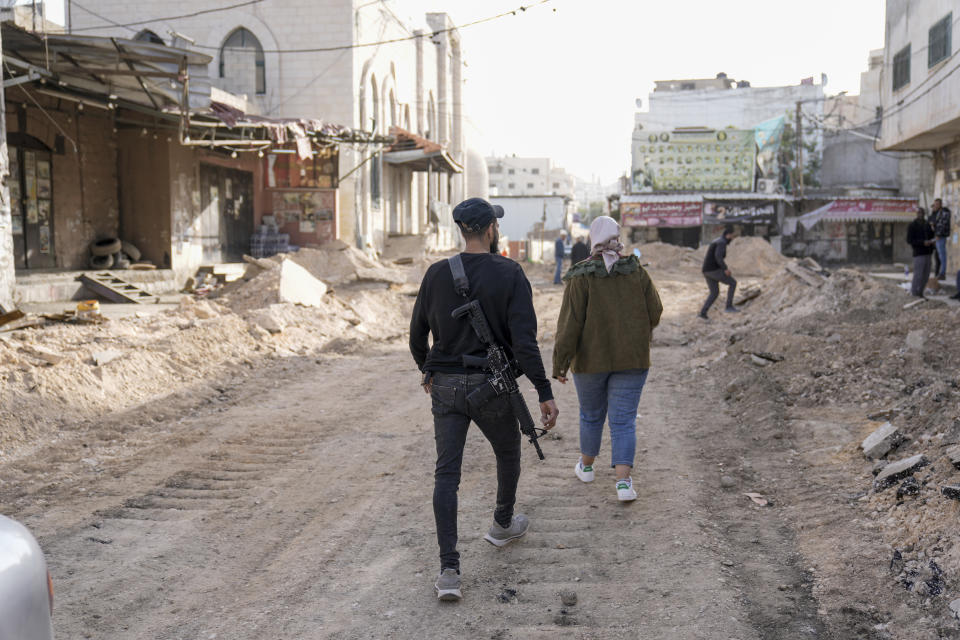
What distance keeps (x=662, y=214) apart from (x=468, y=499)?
3333 cm

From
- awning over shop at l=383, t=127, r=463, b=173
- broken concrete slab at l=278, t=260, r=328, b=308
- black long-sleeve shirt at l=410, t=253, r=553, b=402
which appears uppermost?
awning over shop at l=383, t=127, r=463, b=173

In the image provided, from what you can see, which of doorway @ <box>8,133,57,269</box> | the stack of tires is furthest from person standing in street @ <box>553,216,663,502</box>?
the stack of tires

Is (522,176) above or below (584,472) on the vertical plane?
above

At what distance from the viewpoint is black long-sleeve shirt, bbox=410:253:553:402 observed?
391cm

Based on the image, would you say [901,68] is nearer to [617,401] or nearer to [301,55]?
[301,55]

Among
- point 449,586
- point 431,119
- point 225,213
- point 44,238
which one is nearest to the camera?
point 449,586

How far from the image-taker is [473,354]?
12.8 feet

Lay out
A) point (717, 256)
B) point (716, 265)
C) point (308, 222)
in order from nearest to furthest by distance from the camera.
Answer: point (717, 256)
point (716, 265)
point (308, 222)

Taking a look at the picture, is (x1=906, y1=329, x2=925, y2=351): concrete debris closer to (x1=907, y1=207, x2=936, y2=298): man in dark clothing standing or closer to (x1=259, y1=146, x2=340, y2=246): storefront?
(x1=907, y1=207, x2=936, y2=298): man in dark clothing standing

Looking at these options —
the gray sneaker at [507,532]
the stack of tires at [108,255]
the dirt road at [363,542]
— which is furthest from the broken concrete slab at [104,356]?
the stack of tires at [108,255]

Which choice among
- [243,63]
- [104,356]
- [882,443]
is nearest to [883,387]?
[882,443]

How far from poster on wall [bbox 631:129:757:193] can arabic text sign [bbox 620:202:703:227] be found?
1.24 meters

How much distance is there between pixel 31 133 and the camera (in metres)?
15.4

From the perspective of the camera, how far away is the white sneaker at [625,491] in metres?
5.04
